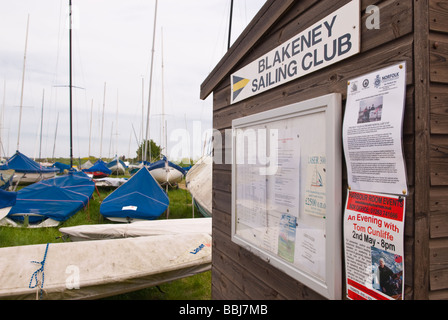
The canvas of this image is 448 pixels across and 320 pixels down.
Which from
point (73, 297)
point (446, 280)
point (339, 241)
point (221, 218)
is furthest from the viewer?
point (73, 297)

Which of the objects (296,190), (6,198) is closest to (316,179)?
(296,190)

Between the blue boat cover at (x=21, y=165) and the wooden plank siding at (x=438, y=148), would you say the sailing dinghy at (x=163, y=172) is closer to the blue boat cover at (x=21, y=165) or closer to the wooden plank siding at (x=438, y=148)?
the blue boat cover at (x=21, y=165)

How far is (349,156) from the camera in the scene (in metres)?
1.72

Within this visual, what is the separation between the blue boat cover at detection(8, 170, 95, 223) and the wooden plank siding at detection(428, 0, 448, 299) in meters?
10.4

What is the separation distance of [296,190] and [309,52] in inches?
38.4

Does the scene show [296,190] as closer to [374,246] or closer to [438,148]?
[374,246]

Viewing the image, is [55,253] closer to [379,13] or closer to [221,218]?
[221,218]

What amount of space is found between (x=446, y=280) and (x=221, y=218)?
2.29m

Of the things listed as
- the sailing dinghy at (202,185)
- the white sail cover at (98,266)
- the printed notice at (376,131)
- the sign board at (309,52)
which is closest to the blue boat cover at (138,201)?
the sailing dinghy at (202,185)

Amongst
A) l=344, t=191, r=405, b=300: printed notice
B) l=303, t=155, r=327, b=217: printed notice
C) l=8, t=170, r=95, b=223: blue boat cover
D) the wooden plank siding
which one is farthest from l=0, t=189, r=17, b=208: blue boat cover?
the wooden plank siding

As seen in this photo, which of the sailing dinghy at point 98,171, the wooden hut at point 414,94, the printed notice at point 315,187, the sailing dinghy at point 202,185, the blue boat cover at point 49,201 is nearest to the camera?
the wooden hut at point 414,94

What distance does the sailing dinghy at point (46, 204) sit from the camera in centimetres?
948

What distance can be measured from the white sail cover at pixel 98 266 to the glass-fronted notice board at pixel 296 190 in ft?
8.17
